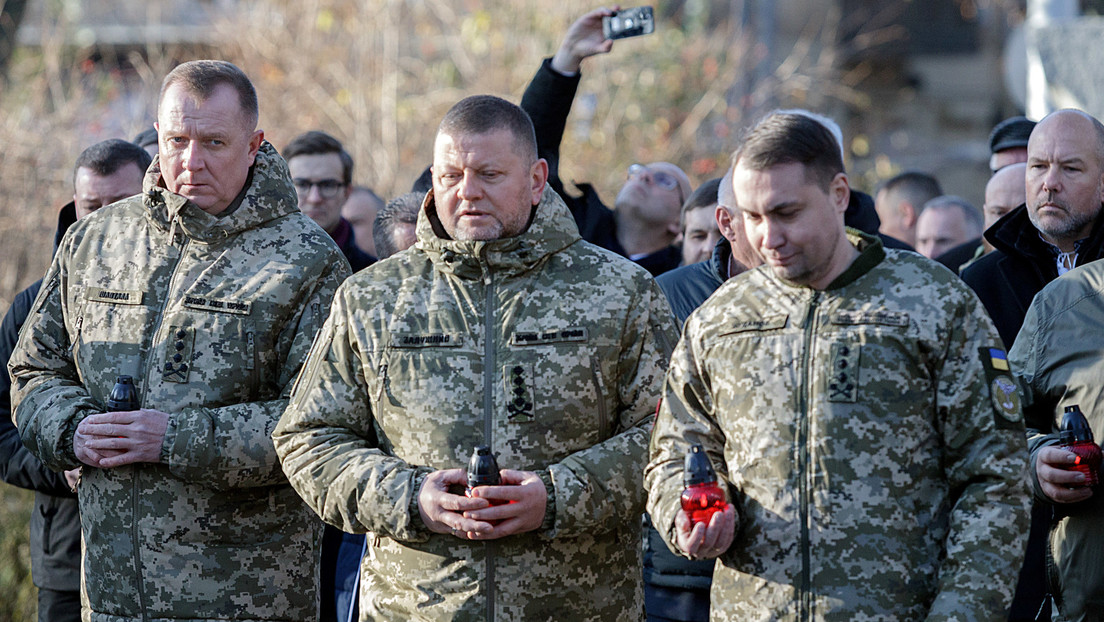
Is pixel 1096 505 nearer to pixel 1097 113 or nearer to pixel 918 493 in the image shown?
pixel 918 493

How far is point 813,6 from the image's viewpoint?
18.1 metres

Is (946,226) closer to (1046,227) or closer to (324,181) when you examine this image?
(1046,227)

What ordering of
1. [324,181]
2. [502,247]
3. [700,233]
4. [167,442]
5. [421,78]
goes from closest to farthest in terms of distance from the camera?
[502,247], [167,442], [700,233], [324,181], [421,78]

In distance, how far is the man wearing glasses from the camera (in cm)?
619

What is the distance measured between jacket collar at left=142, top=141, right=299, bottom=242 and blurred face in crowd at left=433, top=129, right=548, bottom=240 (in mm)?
815

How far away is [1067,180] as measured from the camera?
4.68 metres

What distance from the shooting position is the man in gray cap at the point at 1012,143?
6156 mm

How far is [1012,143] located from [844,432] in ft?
11.8

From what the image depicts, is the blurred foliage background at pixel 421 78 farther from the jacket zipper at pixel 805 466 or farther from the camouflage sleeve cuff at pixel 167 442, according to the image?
the jacket zipper at pixel 805 466

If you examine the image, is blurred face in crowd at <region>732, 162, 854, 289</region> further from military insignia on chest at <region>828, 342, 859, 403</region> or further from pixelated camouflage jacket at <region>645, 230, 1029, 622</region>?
military insignia on chest at <region>828, 342, 859, 403</region>

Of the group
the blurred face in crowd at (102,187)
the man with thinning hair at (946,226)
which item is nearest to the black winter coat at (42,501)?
the blurred face in crowd at (102,187)

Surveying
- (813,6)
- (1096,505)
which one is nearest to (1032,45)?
(1096,505)

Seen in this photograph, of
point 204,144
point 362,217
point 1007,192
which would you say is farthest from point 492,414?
point 362,217

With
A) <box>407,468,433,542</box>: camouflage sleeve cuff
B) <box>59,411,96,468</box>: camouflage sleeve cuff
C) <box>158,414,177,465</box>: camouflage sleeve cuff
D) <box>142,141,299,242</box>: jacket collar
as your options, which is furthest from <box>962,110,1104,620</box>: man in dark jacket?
<box>59,411,96,468</box>: camouflage sleeve cuff
